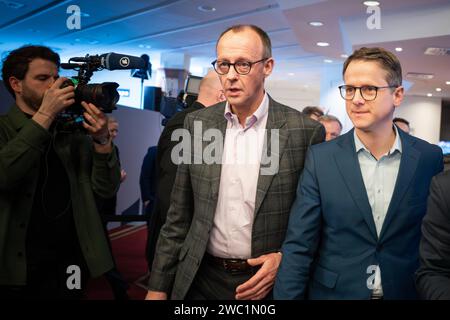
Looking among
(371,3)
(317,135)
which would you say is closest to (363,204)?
(317,135)

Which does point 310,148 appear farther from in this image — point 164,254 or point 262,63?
point 164,254

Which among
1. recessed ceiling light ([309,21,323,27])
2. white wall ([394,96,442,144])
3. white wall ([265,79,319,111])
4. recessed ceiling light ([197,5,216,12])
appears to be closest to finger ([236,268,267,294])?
recessed ceiling light ([309,21,323,27])

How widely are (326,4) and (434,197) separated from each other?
4.58 metres

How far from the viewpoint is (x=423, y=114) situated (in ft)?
42.3

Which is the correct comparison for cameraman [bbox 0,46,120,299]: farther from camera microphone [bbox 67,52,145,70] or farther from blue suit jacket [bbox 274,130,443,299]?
blue suit jacket [bbox 274,130,443,299]

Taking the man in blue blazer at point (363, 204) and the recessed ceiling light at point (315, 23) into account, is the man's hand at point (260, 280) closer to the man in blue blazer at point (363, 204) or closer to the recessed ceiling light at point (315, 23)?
the man in blue blazer at point (363, 204)

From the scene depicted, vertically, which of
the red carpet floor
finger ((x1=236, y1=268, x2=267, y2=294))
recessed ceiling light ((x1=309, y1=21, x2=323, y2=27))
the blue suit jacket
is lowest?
the red carpet floor

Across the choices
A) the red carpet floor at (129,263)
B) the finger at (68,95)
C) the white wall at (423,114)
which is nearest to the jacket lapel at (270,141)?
the finger at (68,95)

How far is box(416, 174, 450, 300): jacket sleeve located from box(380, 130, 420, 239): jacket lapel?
0.21m

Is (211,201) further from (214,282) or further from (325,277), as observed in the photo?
(325,277)

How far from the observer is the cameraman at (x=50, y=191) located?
159cm

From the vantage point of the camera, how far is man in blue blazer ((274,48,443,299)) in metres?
1.33
